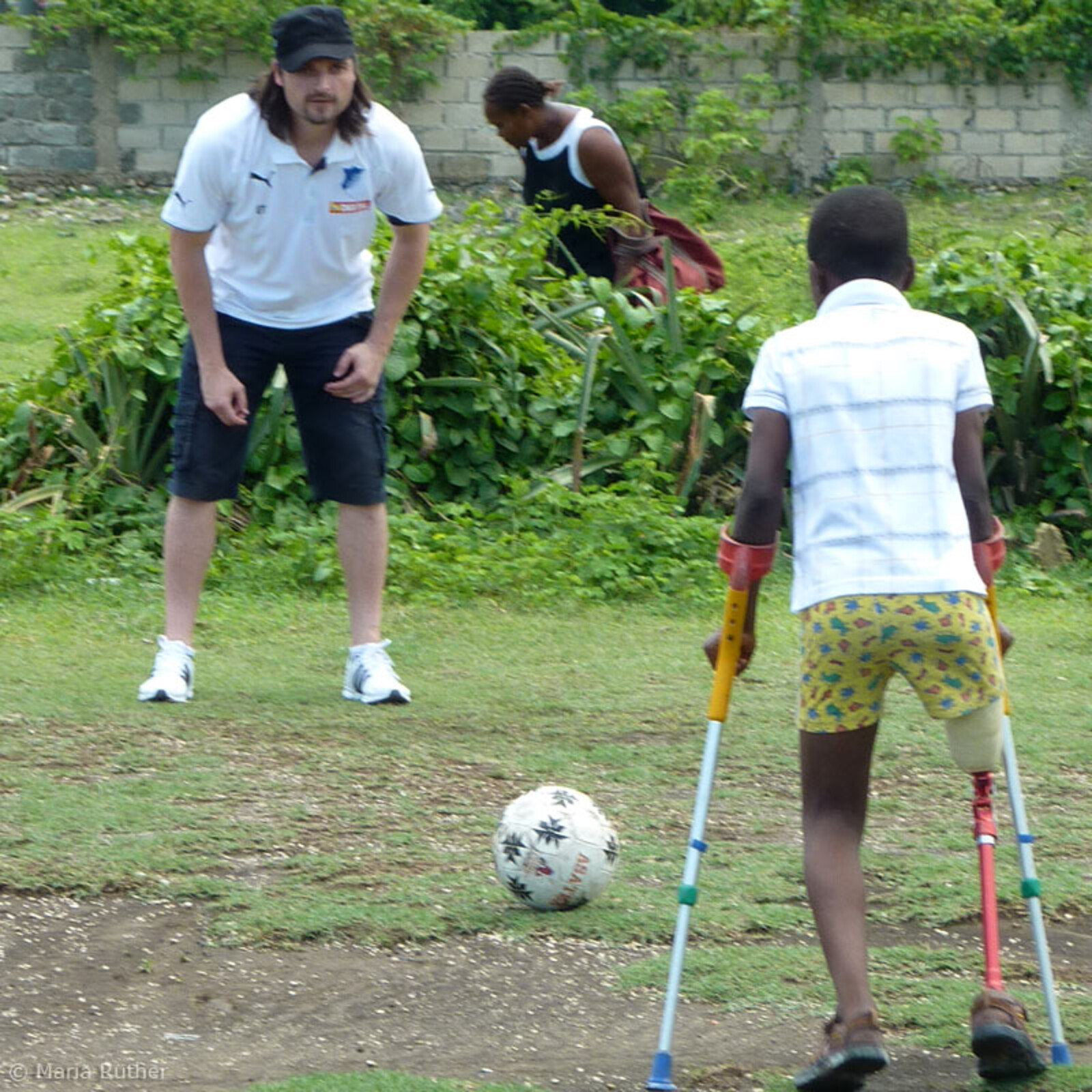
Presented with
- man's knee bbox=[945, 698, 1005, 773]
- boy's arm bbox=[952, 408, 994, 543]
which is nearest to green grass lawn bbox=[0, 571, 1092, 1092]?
→ man's knee bbox=[945, 698, 1005, 773]

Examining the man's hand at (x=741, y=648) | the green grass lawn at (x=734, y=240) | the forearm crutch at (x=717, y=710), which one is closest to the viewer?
the forearm crutch at (x=717, y=710)

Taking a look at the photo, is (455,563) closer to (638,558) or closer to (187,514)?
(638,558)

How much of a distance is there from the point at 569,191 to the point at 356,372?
311cm

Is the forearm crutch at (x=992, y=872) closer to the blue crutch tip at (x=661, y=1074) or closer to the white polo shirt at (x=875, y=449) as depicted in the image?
the white polo shirt at (x=875, y=449)

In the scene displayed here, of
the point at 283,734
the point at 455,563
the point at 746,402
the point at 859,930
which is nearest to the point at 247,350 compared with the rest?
the point at 283,734

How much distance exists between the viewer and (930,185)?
16.7 m

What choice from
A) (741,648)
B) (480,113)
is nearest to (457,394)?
(741,648)

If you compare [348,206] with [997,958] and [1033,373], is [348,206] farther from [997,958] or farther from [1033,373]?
[1033,373]

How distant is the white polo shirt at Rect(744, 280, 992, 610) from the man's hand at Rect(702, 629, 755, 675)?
167 millimetres

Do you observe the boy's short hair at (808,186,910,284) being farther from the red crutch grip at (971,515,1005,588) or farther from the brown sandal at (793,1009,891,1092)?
the brown sandal at (793,1009,891,1092)

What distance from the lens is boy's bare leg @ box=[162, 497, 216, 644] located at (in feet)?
17.6

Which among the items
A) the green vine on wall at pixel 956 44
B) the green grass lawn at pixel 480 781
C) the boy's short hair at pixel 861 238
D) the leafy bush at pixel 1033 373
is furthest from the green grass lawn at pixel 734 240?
the boy's short hair at pixel 861 238

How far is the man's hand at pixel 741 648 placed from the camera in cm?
317

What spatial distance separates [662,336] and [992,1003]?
17.7ft
